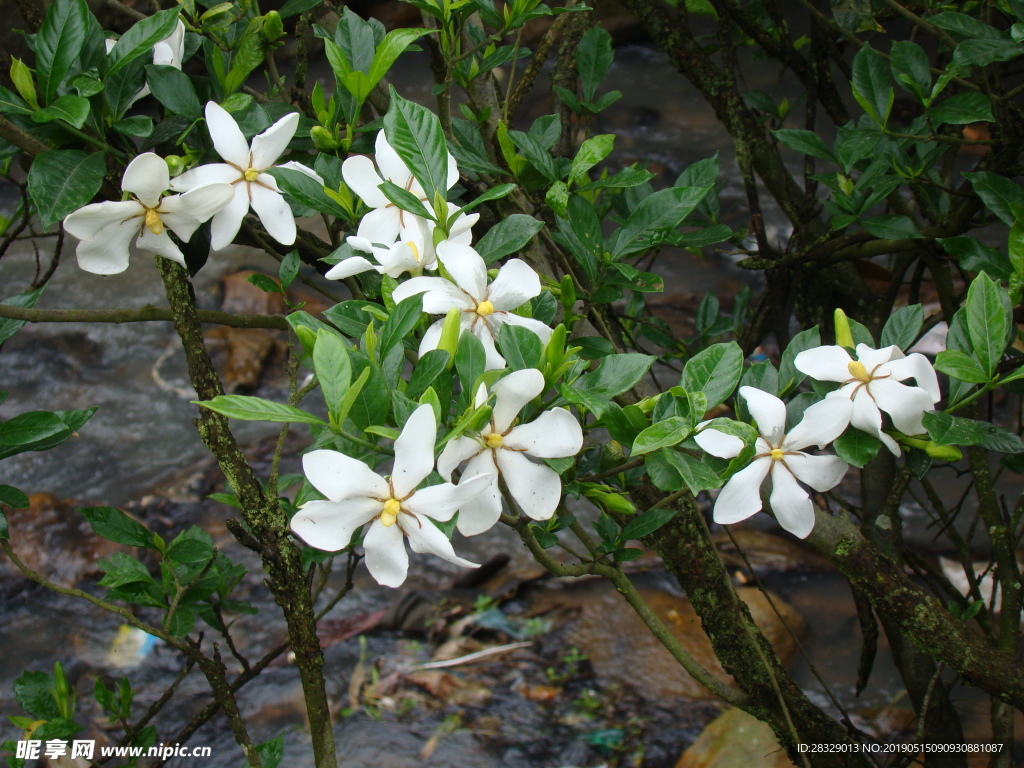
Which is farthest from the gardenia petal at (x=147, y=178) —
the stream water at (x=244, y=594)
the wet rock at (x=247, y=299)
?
the wet rock at (x=247, y=299)

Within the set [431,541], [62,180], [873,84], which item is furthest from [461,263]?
[873,84]

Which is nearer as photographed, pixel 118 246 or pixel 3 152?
pixel 118 246

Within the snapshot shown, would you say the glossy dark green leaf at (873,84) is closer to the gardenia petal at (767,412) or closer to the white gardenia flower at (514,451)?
the gardenia petal at (767,412)

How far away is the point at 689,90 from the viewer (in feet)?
23.5

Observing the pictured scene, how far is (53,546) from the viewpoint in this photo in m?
3.74

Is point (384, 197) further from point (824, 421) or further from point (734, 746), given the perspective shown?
point (734, 746)

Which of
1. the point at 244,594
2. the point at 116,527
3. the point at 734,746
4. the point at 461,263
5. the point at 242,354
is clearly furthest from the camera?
the point at 242,354

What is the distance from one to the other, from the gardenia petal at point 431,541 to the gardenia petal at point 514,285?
0.78 feet

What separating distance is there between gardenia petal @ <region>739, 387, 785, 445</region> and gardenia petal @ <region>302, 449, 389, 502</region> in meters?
0.39

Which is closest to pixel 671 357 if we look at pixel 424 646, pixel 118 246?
pixel 118 246

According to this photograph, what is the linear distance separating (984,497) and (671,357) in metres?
0.72

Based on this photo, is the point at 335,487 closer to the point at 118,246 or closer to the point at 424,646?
the point at 118,246

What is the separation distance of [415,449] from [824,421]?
0.42 meters

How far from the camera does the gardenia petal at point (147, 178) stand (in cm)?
77
